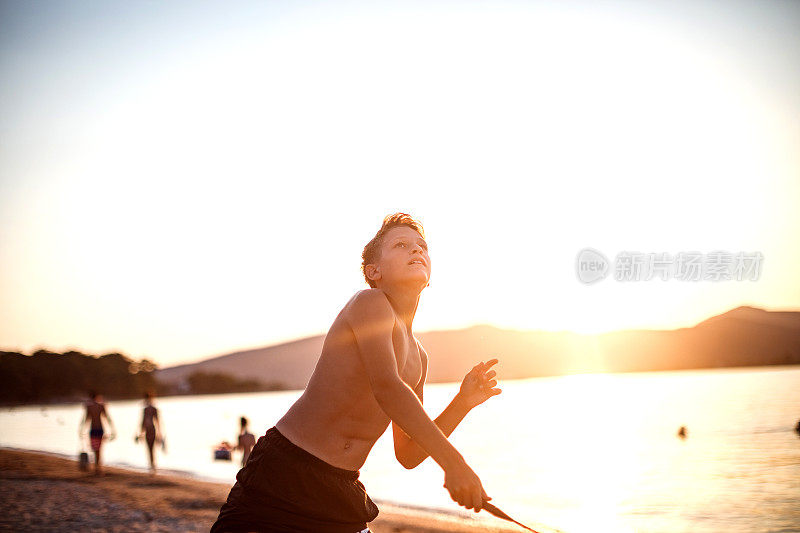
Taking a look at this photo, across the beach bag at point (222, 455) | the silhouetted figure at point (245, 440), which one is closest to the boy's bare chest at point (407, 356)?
the silhouetted figure at point (245, 440)

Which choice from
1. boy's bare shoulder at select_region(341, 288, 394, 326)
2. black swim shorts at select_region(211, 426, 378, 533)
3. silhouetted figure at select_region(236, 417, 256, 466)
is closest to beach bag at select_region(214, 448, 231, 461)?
silhouetted figure at select_region(236, 417, 256, 466)

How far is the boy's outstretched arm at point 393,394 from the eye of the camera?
84.6 inches

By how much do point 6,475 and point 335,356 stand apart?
79.5ft

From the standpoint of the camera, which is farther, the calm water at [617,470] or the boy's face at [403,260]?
the calm water at [617,470]

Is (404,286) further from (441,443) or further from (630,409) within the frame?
(630,409)

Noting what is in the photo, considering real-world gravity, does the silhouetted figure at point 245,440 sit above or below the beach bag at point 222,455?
above

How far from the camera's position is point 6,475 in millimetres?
22766

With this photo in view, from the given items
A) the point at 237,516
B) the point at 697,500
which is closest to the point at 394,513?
the point at 697,500

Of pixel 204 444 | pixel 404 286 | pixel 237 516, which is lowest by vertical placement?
pixel 204 444

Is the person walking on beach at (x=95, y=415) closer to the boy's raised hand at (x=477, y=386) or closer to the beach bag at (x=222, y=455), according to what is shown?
the beach bag at (x=222, y=455)

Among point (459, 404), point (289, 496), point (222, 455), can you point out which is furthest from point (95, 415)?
point (289, 496)

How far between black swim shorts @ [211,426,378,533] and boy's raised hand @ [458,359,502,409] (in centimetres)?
61

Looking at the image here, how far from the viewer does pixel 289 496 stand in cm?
252

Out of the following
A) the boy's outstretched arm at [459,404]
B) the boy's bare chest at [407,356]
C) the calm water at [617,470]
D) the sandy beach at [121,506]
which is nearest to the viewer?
the boy's bare chest at [407,356]
